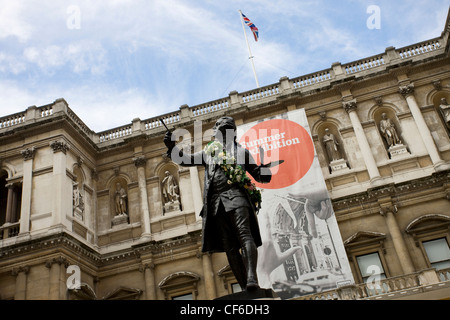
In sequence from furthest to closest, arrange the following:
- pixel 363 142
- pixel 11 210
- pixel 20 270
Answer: pixel 363 142 → pixel 11 210 → pixel 20 270

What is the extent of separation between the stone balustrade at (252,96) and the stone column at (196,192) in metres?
2.89

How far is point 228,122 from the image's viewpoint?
19.8 feet

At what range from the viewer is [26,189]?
1864 centimetres

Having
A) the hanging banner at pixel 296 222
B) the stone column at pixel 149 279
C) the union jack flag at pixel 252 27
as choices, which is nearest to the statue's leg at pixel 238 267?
the hanging banner at pixel 296 222

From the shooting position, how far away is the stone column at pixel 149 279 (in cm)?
1883

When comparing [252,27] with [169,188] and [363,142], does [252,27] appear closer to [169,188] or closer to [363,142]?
[363,142]

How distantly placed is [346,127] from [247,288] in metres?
17.3

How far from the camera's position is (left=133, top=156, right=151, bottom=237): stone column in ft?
66.6

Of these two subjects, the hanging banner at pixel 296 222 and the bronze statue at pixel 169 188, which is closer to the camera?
the hanging banner at pixel 296 222

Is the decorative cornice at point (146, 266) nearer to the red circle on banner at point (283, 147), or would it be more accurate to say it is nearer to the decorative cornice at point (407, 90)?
the red circle on banner at point (283, 147)

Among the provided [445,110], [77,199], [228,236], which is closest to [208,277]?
[77,199]

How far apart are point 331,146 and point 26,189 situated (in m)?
13.5

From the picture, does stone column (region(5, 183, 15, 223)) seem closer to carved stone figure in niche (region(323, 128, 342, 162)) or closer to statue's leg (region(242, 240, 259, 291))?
carved stone figure in niche (region(323, 128, 342, 162))

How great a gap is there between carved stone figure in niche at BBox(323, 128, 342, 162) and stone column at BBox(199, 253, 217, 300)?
7.25 m
